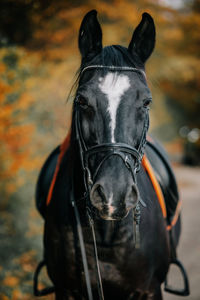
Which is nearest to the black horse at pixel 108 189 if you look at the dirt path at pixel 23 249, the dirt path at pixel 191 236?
the dirt path at pixel 23 249

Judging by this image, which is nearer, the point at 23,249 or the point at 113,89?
the point at 113,89

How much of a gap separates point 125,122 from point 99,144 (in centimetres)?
19

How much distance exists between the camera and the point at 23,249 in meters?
4.40

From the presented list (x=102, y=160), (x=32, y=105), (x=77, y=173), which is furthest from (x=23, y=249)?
(x=102, y=160)

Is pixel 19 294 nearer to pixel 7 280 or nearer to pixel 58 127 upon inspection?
pixel 7 280

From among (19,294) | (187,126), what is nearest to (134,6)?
(19,294)

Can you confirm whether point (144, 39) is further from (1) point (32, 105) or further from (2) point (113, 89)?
(1) point (32, 105)

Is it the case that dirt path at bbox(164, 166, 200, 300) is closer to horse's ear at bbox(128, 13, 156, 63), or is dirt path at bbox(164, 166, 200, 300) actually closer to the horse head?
the horse head

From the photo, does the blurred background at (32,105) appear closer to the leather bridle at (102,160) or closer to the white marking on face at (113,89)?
the leather bridle at (102,160)

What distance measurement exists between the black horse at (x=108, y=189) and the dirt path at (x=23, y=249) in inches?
69.8

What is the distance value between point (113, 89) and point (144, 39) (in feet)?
1.79

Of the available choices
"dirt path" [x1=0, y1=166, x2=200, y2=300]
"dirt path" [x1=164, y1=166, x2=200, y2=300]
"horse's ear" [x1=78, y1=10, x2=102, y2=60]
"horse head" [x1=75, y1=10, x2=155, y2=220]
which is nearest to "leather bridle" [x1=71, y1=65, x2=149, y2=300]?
"horse head" [x1=75, y1=10, x2=155, y2=220]

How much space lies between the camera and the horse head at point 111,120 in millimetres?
1478

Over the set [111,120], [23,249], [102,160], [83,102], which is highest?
[83,102]
